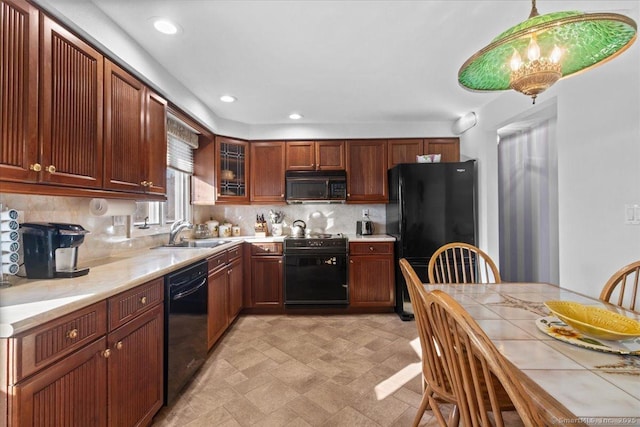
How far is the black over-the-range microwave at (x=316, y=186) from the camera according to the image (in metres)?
3.52

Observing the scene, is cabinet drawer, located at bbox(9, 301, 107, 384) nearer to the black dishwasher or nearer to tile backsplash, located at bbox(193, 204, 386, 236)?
the black dishwasher

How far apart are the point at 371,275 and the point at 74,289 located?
2702 millimetres

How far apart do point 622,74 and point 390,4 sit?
4.55ft

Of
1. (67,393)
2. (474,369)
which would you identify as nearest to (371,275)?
(474,369)

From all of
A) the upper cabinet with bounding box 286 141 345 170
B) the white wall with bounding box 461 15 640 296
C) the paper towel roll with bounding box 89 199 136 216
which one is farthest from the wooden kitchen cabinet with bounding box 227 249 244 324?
the white wall with bounding box 461 15 640 296

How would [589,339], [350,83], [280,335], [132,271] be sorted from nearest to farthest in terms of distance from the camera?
[589,339] < [132,271] < [350,83] < [280,335]

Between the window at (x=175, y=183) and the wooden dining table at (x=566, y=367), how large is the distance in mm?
2660

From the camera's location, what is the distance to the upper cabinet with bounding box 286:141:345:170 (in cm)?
362

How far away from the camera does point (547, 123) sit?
293 centimetres

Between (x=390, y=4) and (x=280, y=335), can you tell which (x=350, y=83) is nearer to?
(x=390, y=4)

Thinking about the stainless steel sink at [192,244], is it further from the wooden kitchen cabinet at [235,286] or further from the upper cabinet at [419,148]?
the upper cabinet at [419,148]

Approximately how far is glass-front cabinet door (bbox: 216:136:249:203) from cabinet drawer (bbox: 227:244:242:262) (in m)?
0.67

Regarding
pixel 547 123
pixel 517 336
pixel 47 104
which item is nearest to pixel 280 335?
pixel 517 336

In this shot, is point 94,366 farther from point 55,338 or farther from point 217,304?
point 217,304
